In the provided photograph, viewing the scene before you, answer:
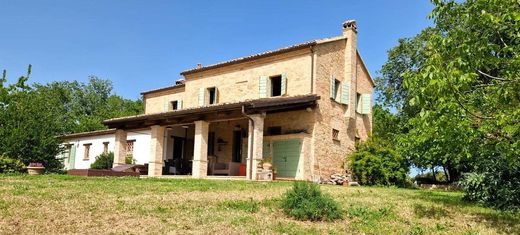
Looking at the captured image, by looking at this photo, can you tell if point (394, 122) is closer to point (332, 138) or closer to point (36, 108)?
point (332, 138)

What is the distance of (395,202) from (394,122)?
19571 mm

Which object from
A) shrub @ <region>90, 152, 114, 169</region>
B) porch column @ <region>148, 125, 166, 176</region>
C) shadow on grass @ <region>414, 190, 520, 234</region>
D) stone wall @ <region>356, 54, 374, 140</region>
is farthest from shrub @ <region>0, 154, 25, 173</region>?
shadow on grass @ <region>414, 190, 520, 234</region>

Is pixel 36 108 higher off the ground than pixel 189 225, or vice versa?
pixel 36 108

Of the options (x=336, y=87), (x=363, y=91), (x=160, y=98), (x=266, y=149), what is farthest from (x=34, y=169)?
(x=363, y=91)

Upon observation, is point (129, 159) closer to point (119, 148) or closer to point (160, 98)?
point (160, 98)

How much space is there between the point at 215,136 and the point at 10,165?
9.37 meters

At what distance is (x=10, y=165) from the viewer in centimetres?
1923

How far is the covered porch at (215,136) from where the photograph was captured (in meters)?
17.2

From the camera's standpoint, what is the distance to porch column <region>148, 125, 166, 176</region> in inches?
795

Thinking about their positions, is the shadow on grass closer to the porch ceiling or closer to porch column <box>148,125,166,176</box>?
the porch ceiling

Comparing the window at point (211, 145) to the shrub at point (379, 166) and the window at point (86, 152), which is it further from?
the window at point (86, 152)

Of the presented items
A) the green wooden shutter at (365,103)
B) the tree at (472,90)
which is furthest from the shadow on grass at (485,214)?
the green wooden shutter at (365,103)

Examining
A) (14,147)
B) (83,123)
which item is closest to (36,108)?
(14,147)

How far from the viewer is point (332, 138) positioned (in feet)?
65.4
